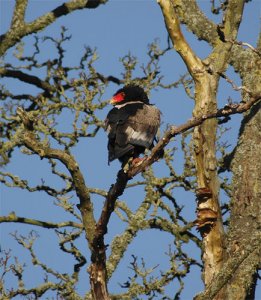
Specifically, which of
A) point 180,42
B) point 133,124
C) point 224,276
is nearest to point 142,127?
point 133,124

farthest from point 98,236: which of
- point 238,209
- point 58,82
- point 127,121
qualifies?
point 58,82

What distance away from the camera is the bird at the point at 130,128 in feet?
28.1

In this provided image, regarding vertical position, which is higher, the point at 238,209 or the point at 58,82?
the point at 58,82

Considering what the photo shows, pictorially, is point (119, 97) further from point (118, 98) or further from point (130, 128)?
point (130, 128)

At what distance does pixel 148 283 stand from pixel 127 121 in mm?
3555

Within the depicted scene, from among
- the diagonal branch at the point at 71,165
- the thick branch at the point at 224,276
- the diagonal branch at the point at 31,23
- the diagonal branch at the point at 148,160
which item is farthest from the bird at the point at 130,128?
the diagonal branch at the point at 31,23

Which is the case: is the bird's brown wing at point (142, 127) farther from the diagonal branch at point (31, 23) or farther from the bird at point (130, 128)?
the diagonal branch at point (31, 23)

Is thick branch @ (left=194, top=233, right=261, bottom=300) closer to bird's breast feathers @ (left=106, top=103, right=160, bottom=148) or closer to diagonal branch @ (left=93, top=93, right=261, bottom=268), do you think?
diagonal branch @ (left=93, top=93, right=261, bottom=268)

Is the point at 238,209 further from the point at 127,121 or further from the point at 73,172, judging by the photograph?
the point at 73,172

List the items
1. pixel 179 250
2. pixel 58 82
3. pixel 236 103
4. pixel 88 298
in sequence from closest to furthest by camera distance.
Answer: pixel 236 103 < pixel 88 298 < pixel 179 250 < pixel 58 82

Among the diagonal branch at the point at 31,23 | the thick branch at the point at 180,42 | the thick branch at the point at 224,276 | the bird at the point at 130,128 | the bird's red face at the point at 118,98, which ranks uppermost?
the diagonal branch at the point at 31,23

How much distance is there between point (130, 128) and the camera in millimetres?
8805

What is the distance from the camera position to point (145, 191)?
12.3 meters

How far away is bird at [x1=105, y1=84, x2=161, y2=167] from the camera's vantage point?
8.56 meters
